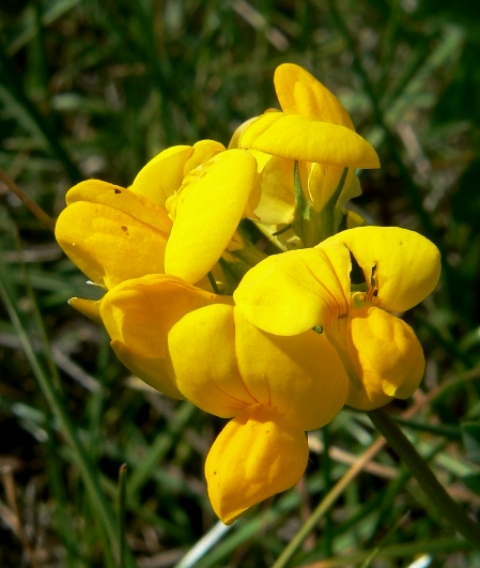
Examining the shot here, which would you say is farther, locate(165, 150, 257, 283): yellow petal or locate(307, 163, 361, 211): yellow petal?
locate(307, 163, 361, 211): yellow petal

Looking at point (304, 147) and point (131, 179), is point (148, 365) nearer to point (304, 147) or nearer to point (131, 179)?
point (304, 147)

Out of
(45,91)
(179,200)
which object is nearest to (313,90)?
(179,200)

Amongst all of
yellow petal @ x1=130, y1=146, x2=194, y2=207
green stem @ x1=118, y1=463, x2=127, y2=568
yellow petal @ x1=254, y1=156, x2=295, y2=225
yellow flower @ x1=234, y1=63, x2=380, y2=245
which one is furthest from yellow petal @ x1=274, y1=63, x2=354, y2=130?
green stem @ x1=118, y1=463, x2=127, y2=568

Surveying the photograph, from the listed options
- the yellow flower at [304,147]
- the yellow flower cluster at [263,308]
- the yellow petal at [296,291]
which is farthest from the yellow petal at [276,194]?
the yellow petal at [296,291]

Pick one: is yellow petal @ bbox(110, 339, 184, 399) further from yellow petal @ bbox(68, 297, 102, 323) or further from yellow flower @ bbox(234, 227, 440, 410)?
yellow flower @ bbox(234, 227, 440, 410)

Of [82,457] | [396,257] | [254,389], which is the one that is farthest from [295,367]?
[82,457]

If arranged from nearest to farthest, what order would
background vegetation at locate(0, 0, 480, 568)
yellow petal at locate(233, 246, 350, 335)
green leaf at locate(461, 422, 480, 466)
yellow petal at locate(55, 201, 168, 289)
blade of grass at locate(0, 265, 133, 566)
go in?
yellow petal at locate(233, 246, 350, 335)
yellow petal at locate(55, 201, 168, 289)
green leaf at locate(461, 422, 480, 466)
blade of grass at locate(0, 265, 133, 566)
background vegetation at locate(0, 0, 480, 568)

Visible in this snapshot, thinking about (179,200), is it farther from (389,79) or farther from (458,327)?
(389,79)

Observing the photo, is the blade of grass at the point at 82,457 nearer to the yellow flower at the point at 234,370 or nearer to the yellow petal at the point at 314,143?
the yellow flower at the point at 234,370
